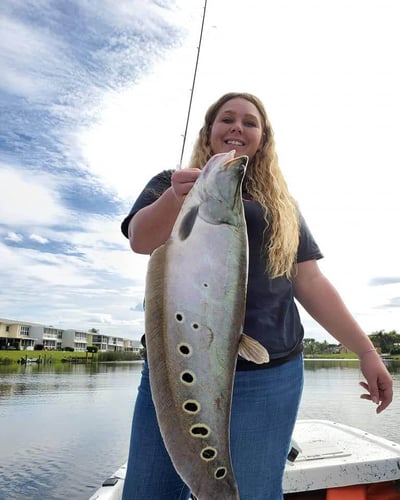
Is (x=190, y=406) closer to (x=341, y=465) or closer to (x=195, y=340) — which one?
(x=195, y=340)

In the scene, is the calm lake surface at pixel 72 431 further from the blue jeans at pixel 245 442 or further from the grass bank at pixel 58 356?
the grass bank at pixel 58 356

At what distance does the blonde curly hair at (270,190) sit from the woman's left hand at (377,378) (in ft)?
2.19

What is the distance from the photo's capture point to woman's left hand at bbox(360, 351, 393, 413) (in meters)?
2.46

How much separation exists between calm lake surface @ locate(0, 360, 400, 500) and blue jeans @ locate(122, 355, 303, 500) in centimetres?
1202

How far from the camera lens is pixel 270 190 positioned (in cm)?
251

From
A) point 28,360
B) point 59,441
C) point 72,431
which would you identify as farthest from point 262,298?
point 28,360

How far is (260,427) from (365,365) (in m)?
0.78

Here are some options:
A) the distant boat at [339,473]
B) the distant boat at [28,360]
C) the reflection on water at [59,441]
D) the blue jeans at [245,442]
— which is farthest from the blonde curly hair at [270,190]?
the distant boat at [28,360]

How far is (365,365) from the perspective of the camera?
2.51 m

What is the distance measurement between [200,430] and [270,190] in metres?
1.39

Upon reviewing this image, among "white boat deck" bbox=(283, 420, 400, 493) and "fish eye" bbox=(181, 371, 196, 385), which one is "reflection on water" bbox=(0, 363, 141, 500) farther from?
"fish eye" bbox=(181, 371, 196, 385)

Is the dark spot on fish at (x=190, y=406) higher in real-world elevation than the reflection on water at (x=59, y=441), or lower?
higher

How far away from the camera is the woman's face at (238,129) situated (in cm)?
237

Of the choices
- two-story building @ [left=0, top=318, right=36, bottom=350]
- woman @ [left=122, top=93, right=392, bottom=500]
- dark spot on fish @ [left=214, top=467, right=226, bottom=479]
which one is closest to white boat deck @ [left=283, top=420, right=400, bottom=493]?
woman @ [left=122, top=93, right=392, bottom=500]
